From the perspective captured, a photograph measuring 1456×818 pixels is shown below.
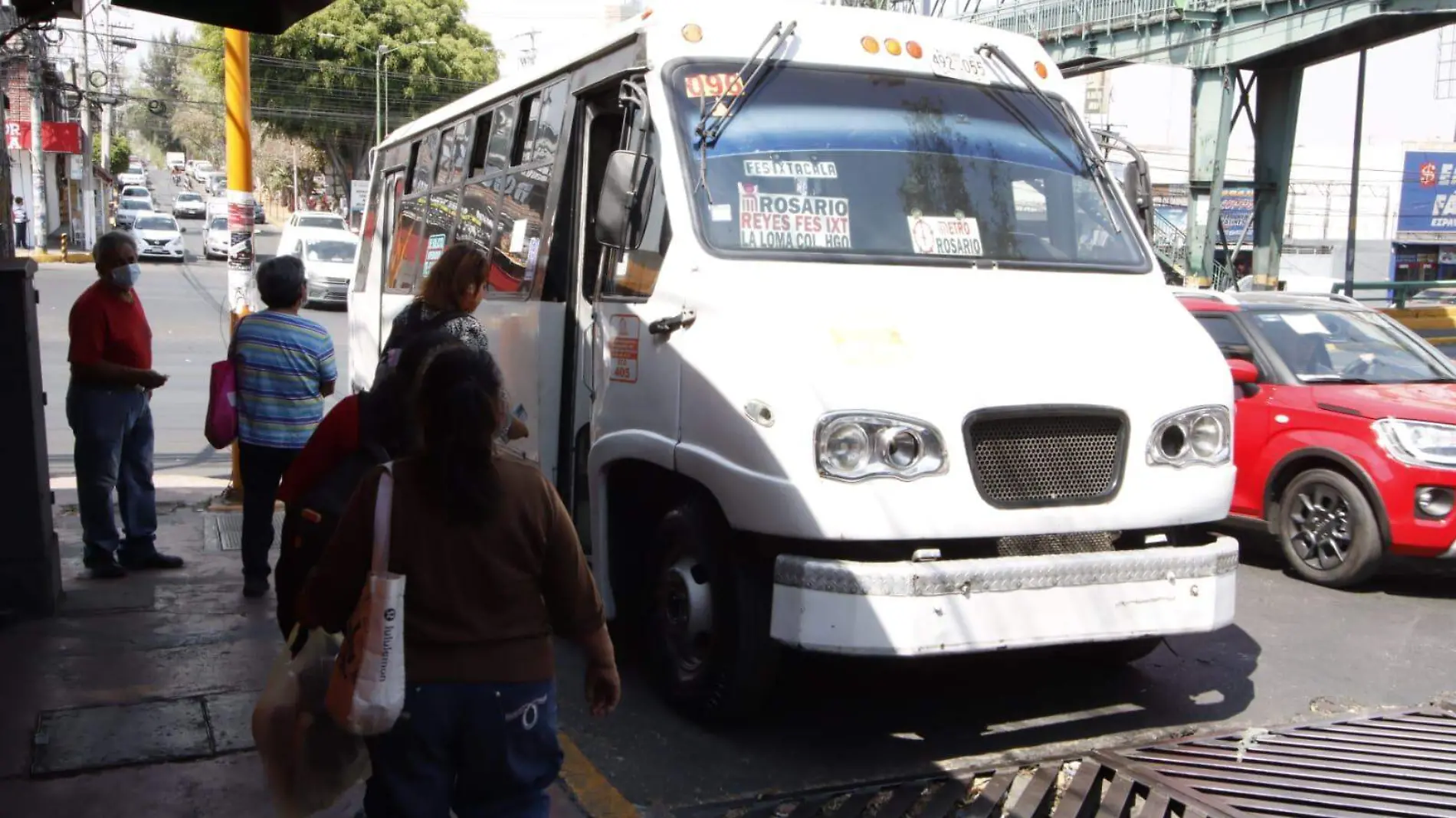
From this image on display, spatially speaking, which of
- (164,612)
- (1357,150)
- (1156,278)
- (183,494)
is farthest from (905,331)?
(1357,150)

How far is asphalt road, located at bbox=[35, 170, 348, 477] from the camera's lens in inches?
472

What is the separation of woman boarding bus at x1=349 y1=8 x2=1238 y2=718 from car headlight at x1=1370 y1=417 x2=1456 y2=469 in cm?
258

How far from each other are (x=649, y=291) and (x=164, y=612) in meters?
3.07

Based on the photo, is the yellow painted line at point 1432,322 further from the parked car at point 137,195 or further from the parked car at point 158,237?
the parked car at point 137,195

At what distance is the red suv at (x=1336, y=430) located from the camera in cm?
728

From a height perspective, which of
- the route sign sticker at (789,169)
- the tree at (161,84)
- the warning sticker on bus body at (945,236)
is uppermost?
the tree at (161,84)

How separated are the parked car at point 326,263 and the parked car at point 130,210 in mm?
11869

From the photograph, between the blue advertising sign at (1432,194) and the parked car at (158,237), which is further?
the blue advertising sign at (1432,194)

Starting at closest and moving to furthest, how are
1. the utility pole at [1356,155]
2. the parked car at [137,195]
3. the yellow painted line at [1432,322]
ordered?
the yellow painted line at [1432,322]
the utility pole at [1356,155]
the parked car at [137,195]

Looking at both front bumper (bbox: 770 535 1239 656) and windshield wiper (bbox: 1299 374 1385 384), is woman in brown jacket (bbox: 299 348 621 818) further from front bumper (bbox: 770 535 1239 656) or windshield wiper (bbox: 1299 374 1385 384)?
windshield wiper (bbox: 1299 374 1385 384)

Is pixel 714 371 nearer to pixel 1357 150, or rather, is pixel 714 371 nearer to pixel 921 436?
pixel 921 436

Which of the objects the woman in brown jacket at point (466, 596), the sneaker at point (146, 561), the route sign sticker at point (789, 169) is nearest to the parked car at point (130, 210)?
the sneaker at point (146, 561)

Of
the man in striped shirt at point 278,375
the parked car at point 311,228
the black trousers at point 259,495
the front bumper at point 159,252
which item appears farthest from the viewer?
the front bumper at point 159,252

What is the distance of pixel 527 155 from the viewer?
6.85 m
